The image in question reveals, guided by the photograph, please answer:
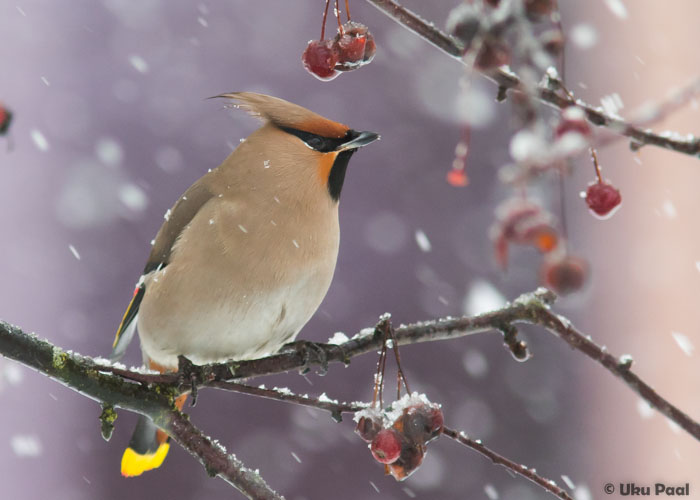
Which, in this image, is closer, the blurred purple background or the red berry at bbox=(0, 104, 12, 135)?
the red berry at bbox=(0, 104, 12, 135)

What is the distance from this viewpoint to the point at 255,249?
144 centimetres

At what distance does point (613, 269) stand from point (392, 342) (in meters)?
2.69

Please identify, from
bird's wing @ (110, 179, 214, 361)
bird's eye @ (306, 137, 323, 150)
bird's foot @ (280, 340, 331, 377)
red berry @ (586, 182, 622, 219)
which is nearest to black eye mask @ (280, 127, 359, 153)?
bird's eye @ (306, 137, 323, 150)

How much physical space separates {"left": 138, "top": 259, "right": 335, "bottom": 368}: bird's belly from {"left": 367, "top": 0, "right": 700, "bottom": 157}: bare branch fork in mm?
802

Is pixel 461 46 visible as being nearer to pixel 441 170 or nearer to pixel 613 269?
pixel 441 170

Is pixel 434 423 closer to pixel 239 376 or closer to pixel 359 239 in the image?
pixel 239 376

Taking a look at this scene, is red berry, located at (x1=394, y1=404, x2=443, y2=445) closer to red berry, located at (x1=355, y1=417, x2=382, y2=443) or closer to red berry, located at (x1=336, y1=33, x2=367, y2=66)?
red berry, located at (x1=355, y1=417, x2=382, y2=443)

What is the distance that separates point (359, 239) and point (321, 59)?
7.86 feet

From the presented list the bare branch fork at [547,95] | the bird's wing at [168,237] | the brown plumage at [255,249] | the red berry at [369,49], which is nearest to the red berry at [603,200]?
the bare branch fork at [547,95]

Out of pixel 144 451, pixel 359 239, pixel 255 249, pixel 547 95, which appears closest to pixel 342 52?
pixel 547 95

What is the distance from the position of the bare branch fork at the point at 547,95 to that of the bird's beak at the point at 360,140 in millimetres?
650

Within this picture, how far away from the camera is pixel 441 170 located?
132 inches

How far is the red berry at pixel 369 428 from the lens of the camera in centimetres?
94

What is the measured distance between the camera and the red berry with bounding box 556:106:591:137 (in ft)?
2.11
